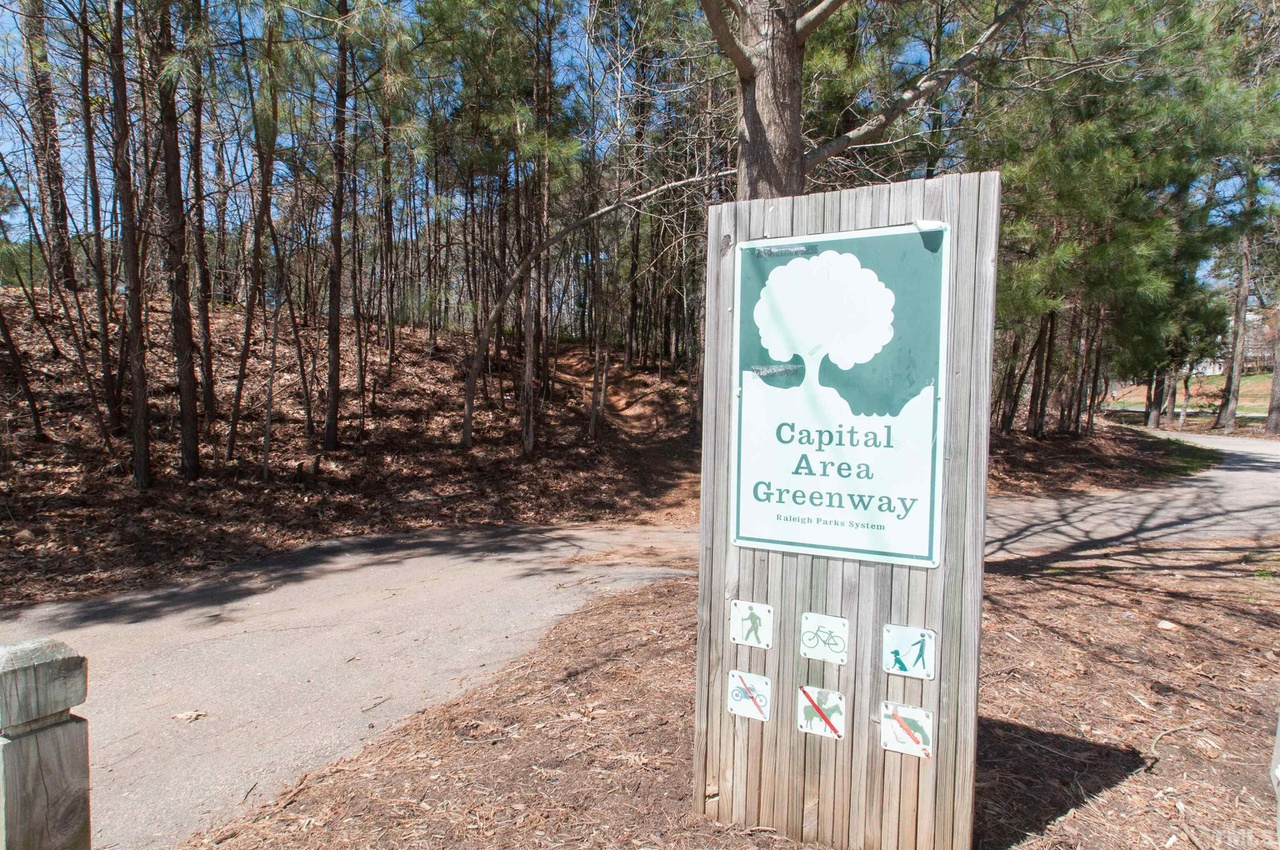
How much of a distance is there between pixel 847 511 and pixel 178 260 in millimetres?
10388

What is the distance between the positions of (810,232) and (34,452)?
1092 cm

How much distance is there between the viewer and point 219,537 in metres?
8.59

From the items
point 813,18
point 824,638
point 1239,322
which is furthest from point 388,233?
point 1239,322

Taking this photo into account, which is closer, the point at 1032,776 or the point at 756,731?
the point at 756,731

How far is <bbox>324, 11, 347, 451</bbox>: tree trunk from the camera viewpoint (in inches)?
420

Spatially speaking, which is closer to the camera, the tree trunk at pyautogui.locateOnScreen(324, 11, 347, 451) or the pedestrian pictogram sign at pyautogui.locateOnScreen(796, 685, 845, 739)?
the pedestrian pictogram sign at pyautogui.locateOnScreen(796, 685, 845, 739)

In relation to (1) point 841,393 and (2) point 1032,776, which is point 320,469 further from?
(2) point 1032,776

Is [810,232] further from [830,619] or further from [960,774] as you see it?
[960,774]

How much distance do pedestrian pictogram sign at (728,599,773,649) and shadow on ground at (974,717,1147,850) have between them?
1.01 metres

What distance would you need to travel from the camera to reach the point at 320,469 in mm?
10922

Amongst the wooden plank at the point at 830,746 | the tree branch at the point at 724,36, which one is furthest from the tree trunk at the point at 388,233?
the wooden plank at the point at 830,746

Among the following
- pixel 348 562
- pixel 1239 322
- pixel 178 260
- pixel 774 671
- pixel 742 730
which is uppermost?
pixel 1239 322

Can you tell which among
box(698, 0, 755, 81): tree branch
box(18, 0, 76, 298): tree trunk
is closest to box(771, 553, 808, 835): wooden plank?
box(698, 0, 755, 81): tree branch

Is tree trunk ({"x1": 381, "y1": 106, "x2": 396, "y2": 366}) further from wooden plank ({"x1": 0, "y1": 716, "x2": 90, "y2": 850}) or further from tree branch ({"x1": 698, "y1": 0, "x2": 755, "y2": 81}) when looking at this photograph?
wooden plank ({"x1": 0, "y1": 716, "x2": 90, "y2": 850})
